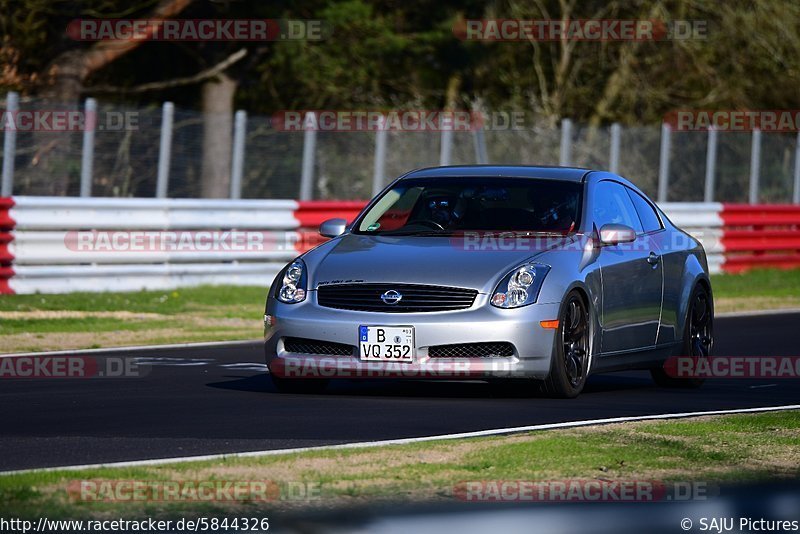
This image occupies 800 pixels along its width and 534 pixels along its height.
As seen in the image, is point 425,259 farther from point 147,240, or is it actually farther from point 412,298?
point 147,240

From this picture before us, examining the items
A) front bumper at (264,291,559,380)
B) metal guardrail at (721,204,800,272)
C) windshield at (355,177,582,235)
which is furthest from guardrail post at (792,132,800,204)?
front bumper at (264,291,559,380)

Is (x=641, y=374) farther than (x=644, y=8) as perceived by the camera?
No

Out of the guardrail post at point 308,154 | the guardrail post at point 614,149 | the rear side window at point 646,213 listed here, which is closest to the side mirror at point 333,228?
the rear side window at point 646,213

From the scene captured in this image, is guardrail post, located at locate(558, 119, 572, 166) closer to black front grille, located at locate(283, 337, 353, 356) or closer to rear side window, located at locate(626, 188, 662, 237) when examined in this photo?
rear side window, located at locate(626, 188, 662, 237)

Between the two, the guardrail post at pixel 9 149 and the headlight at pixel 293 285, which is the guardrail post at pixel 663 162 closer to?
the guardrail post at pixel 9 149

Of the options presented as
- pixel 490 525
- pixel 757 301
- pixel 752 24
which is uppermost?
pixel 752 24

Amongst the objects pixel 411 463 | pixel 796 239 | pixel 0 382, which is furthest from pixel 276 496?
pixel 796 239

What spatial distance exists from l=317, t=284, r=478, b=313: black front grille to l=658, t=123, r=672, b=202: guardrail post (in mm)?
17487

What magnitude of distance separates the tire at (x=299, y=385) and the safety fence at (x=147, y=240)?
24.3ft

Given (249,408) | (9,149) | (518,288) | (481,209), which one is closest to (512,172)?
(481,209)

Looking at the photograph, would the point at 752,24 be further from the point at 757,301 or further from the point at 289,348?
the point at 289,348

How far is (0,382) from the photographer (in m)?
11.0

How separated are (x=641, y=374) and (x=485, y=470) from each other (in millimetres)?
Answer: 5850

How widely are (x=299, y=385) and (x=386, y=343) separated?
88cm
